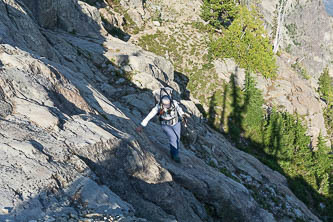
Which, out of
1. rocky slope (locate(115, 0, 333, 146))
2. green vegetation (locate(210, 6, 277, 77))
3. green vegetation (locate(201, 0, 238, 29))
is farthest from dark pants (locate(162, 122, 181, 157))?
green vegetation (locate(201, 0, 238, 29))

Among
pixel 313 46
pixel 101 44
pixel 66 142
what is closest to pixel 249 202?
pixel 66 142

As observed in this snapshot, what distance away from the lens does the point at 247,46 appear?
125 ft

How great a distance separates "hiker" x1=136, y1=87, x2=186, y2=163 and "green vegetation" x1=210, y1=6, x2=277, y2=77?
96.0 feet

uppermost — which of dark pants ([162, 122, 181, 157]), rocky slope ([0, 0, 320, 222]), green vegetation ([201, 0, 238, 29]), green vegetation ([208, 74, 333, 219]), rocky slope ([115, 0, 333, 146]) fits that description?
green vegetation ([201, 0, 238, 29])

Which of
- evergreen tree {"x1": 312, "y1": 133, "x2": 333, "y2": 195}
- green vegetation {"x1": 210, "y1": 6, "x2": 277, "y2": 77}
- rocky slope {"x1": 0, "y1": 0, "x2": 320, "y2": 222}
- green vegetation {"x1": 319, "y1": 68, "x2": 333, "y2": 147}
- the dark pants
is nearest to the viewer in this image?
rocky slope {"x1": 0, "y1": 0, "x2": 320, "y2": 222}

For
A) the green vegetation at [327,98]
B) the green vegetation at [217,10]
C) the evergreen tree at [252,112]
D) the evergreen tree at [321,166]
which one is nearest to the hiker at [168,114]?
the evergreen tree at [252,112]

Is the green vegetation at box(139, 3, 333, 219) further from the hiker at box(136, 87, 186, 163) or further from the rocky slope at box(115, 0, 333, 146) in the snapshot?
the hiker at box(136, 87, 186, 163)

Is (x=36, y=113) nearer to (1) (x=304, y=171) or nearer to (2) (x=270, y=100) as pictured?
(1) (x=304, y=171)

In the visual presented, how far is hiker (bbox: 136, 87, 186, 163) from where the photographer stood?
26.0 ft

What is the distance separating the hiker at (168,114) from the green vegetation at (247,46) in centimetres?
2927

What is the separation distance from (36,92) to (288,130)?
110 ft

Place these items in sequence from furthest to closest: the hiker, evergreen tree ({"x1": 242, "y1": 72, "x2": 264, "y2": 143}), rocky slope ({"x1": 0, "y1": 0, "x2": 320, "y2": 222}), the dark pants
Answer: evergreen tree ({"x1": 242, "y1": 72, "x2": 264, "y2": 143}) < the dark pants < the hiker < rocky slope ({"x1": 0, "y1": 0, "x2": 320, "y2": 222})

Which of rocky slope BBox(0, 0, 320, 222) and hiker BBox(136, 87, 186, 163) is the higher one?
hiker BBox(136, 87, 186, 163)

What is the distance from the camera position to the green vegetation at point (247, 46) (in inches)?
1427
